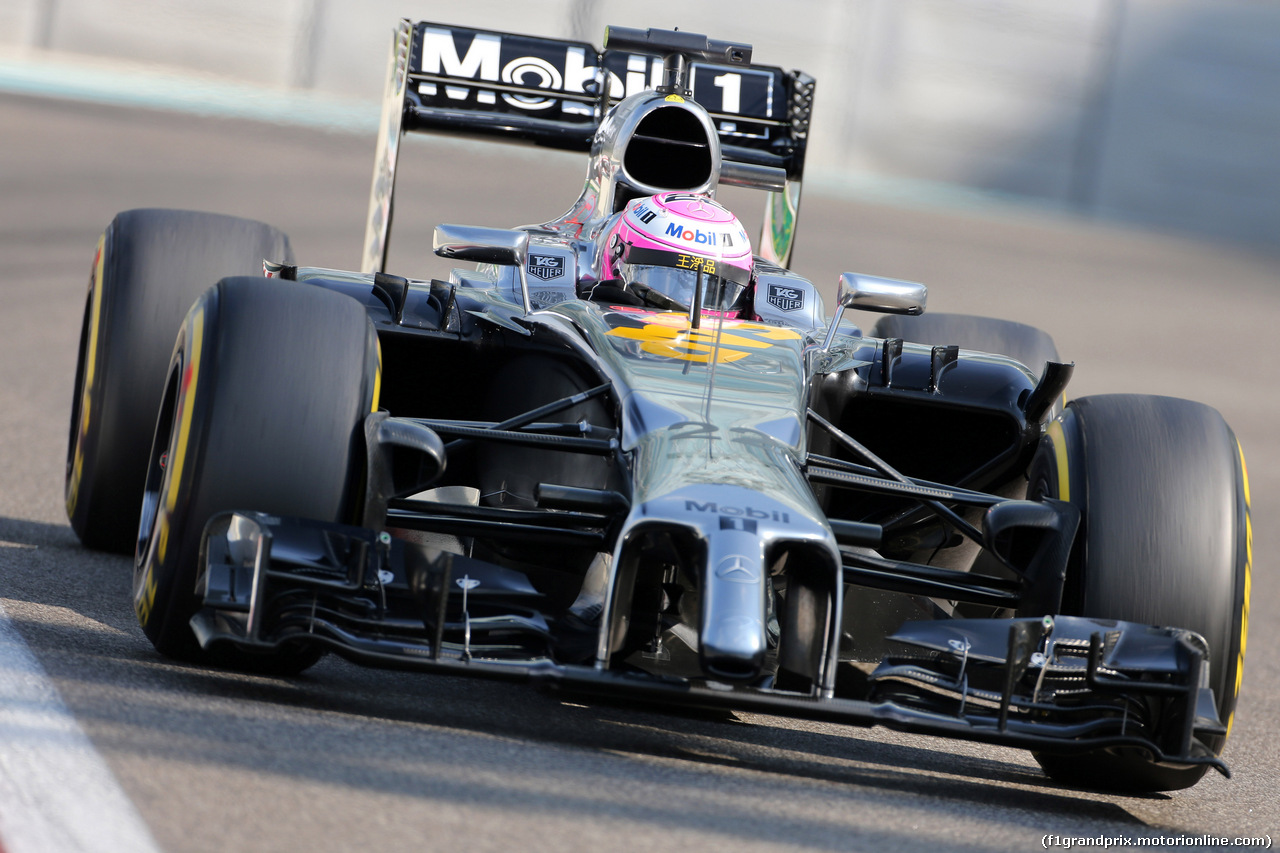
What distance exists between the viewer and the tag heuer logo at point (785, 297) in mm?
5840

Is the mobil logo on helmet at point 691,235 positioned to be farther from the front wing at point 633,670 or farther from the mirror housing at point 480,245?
the front wing at point 633,670

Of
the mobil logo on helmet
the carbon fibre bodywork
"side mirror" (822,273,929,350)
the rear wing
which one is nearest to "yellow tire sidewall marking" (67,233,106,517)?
the carbon fibre bodywork

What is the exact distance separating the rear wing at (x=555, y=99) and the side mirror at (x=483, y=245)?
1791 mm

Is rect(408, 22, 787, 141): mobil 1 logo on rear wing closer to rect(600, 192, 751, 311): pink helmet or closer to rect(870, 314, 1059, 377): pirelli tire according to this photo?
rect(870, 314, 1059, 377): pirelli tire

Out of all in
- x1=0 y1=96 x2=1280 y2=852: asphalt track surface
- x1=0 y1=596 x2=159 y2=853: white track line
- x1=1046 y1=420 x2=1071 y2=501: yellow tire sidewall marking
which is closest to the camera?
x1=0 y1=596 x2=159 y2=853: white track line

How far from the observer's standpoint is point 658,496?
3842 mm

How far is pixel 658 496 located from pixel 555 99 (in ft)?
12.6

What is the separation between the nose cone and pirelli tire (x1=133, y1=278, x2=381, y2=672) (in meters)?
0.98

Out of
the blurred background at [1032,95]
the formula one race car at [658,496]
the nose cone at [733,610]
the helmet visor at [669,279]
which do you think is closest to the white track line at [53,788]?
the formula one race car at [658,496]

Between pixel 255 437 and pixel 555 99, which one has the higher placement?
pixel 555 99

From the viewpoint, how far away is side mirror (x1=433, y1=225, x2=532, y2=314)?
201 inches

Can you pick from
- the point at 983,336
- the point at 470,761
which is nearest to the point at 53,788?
the point at 470,761

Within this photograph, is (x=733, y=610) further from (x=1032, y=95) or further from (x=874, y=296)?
(x=1032, y=95)

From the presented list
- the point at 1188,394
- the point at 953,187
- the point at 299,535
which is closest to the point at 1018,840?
the point at 299,535
